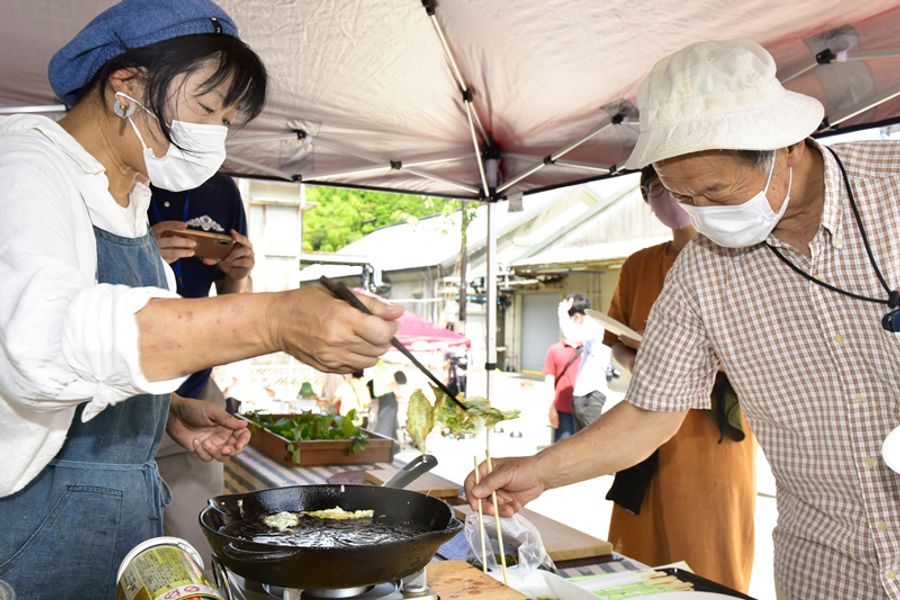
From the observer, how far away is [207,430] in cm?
211

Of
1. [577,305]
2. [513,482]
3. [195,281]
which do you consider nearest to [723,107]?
[513,482]

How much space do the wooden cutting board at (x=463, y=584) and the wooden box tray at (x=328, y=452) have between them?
218 cm

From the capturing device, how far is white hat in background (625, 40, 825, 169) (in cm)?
175

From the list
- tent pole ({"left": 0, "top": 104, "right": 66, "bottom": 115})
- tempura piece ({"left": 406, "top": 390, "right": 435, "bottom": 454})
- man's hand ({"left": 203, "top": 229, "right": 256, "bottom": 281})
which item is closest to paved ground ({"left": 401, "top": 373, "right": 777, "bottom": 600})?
tempura piece ({"left": 406, "top": 390, "right": 435, "bottom": 454})

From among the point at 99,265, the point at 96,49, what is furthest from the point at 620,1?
the point at 99,265

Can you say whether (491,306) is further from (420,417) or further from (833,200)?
(833,200)

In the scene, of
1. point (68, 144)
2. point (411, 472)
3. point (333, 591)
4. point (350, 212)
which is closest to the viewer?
point (333, 591)

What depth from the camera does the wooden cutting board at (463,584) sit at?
1320 millimetres

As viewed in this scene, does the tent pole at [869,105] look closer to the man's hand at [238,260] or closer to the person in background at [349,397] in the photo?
the man's hand at [238,260]

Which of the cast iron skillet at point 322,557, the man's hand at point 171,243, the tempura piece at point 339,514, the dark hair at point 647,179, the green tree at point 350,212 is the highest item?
the green tree at point 350,212

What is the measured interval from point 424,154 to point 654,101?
3.18 m

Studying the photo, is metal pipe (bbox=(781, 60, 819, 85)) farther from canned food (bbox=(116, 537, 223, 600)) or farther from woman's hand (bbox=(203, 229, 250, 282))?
canned food (bbox=(116, 537, 223, 600))

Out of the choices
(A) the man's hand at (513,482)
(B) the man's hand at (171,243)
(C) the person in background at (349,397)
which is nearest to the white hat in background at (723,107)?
(A) the man's hand at (513,482)

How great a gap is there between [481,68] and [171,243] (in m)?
1.97
